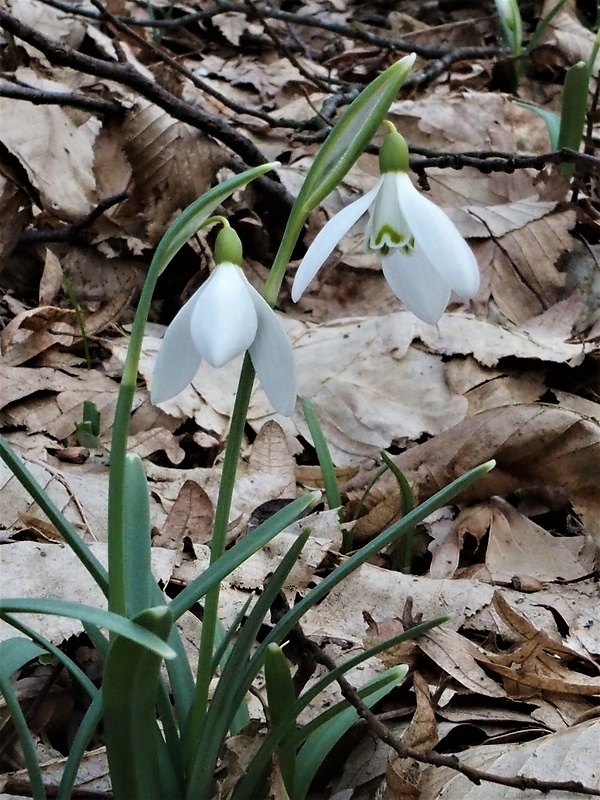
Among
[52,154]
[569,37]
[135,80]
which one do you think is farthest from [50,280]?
[569,37]

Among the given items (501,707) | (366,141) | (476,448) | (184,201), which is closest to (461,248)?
(366,141)

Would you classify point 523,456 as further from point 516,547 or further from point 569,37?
point 569,37

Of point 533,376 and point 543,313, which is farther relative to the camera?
point 543,313

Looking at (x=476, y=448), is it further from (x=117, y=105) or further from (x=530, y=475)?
(x=117, y=105)

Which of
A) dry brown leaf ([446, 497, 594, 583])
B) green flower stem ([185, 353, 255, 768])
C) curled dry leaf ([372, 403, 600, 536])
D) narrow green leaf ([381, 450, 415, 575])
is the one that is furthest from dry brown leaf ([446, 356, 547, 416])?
green flower stem ([185, 353, 255, 768])

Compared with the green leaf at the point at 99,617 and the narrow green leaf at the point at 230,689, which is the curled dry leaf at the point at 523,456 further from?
the green leaf at the point at 99,617

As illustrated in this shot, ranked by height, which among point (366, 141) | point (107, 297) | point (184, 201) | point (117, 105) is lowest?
point (107, 297)

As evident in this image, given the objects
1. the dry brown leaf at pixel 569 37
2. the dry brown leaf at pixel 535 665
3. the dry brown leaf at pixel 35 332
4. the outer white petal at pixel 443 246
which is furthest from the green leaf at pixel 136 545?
the dry brown leaf at pixel 569 37
